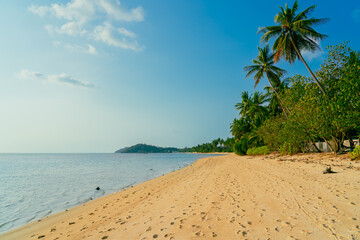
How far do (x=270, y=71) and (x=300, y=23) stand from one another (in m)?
9.34

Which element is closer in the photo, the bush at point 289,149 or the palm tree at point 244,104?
the bush at point 289,149

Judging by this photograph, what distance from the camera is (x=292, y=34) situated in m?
18.4

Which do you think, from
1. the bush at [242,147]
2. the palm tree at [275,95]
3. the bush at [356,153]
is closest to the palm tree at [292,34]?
the bush at [356,153]

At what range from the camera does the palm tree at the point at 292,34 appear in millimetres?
17156

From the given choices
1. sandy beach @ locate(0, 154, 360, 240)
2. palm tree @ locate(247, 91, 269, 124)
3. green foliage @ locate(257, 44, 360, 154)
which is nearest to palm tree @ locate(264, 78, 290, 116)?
palm tree @ locate(247, 91, 269, 124)

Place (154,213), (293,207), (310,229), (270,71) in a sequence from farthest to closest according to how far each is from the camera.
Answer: (270,71) < (154,213) < (293,207) < (310,229)

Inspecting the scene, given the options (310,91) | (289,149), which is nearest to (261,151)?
(289,149)

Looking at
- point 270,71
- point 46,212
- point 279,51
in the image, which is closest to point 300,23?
point 279,51

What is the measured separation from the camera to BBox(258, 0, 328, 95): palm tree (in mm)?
17156

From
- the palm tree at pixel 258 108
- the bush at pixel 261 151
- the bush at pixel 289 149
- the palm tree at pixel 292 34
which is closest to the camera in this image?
the palm tree at pixel 292 34

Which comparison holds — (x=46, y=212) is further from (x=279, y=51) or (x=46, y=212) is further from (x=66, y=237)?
(x=279, y=51)

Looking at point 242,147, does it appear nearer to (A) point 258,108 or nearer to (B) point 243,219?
(A) point 258,108

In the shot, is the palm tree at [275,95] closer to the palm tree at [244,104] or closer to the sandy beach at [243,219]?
the palm tree at [244,104]

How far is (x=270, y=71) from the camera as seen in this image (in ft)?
85.7
